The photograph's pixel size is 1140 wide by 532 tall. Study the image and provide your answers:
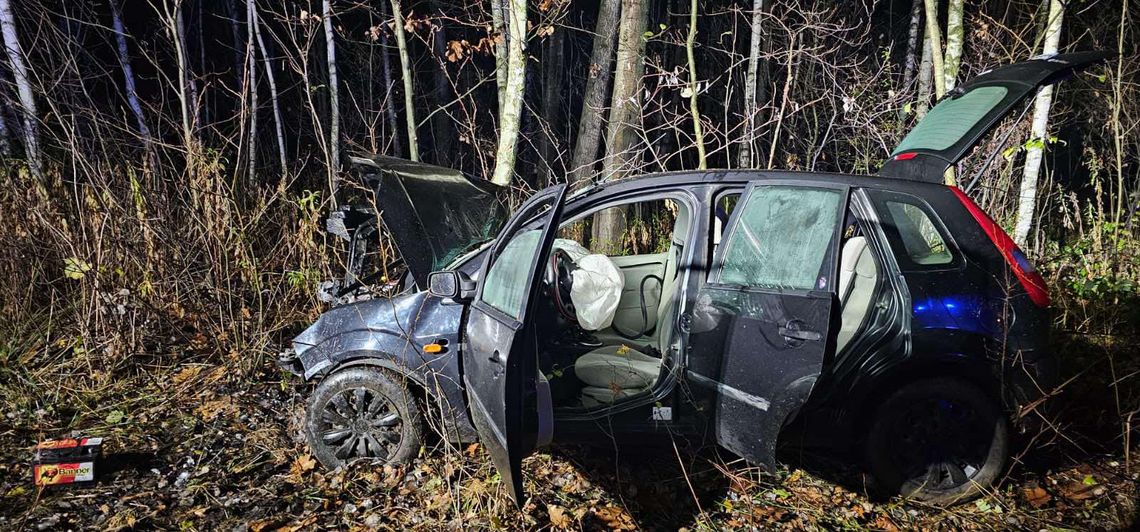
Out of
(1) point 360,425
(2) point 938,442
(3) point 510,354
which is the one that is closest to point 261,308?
(1) point 360,425

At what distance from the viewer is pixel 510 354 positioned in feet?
8.70

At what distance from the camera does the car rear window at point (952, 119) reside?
342 centimetres

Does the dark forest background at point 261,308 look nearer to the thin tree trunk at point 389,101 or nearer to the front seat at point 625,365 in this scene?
the thin tree trunk at point 389,101

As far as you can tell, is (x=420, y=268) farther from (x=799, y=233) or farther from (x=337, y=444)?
(x=799, y=233)

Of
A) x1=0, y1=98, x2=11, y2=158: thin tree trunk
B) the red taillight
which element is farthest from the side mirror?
x1=0, y1=98, x2=11, y2=158: thin tree trunk

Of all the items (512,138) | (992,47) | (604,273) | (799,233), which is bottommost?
(604,273)

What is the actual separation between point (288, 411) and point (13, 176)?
156 inches

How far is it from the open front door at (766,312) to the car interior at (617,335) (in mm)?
283

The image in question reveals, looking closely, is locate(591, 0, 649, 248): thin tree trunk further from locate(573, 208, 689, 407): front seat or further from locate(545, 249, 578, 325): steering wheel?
locate(573, 208, 689, 407): front seat

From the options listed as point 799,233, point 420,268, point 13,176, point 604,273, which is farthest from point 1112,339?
point 13,176

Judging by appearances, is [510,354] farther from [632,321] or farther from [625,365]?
[632,321]

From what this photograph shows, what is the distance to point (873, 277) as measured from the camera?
140 inches

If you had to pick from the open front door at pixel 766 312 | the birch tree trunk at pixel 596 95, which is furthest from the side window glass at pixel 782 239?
the birch tree trunk at pixel 596 95

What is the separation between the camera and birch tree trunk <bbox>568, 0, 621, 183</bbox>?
7668mm
